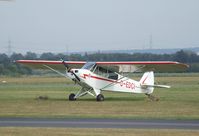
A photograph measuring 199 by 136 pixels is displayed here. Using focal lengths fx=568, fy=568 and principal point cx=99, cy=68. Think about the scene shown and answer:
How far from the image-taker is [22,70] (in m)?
116

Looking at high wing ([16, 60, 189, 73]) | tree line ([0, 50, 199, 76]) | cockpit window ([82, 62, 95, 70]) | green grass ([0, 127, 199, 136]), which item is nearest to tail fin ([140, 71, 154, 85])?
high wing ([16, 60, 189, 73])

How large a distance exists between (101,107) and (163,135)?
1067 centimetres

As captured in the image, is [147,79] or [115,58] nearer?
[147,79]

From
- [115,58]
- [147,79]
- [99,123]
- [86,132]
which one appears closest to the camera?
[86,132]

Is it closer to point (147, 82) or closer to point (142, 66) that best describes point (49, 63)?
point (142, 66)

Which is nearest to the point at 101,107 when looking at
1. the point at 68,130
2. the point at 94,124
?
the point at 94,124

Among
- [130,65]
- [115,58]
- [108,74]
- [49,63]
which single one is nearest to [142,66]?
[130,65]

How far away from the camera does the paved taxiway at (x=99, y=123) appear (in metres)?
19.1

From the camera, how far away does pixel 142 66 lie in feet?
110

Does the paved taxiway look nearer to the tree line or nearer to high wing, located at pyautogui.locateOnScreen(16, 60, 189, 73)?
high wing, located at pyautogui.locateOnScreen(16, 60, 189, 73)

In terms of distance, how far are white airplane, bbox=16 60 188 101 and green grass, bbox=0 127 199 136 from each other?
14132 mm

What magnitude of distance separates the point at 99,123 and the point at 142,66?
1395cm

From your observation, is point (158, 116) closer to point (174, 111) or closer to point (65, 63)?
point (174, 111)

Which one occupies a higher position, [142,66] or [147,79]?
[142,66]
